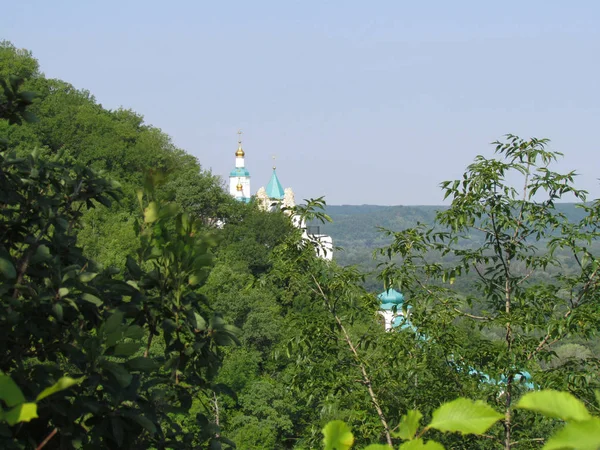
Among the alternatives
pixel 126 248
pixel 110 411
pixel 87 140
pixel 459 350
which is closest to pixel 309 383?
pixel 459 350

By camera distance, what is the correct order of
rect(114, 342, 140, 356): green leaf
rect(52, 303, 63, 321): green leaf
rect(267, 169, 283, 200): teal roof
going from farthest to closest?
1. rect(267, 169, 283, 200): teal roof
2. rect(52, 303, 63, 321): green leaf
3. rect(114, 342, 140, 356): green leaf

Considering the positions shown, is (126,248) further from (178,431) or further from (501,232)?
(178,431)

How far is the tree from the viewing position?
6945 millimetres

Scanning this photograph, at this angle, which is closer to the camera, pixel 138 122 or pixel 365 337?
pixel 365 337

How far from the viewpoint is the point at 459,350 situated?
23.2 ft

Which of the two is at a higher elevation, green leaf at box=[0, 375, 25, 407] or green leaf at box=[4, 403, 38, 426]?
green leaf at box=[0, 375, 25, 407]

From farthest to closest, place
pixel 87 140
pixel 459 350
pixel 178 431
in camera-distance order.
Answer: pixel 87 140 → pixel 459 350 → pixel 178 431

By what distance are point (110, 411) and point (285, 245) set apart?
509 centimetres

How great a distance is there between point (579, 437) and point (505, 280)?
6.97m

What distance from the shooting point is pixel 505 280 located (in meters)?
7.71

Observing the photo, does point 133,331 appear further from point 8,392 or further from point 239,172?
point 239,172

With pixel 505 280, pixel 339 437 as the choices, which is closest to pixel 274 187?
pixel 505 280

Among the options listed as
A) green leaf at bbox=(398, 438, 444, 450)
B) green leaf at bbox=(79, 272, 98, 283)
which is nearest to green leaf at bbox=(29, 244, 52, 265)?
green leaf at bbox=(79, 272, 98, 283)

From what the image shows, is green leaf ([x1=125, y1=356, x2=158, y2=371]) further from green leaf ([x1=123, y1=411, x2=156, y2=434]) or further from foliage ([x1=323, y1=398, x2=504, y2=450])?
foliage ([x1=323, y1=398, x2=504, y2=450])
